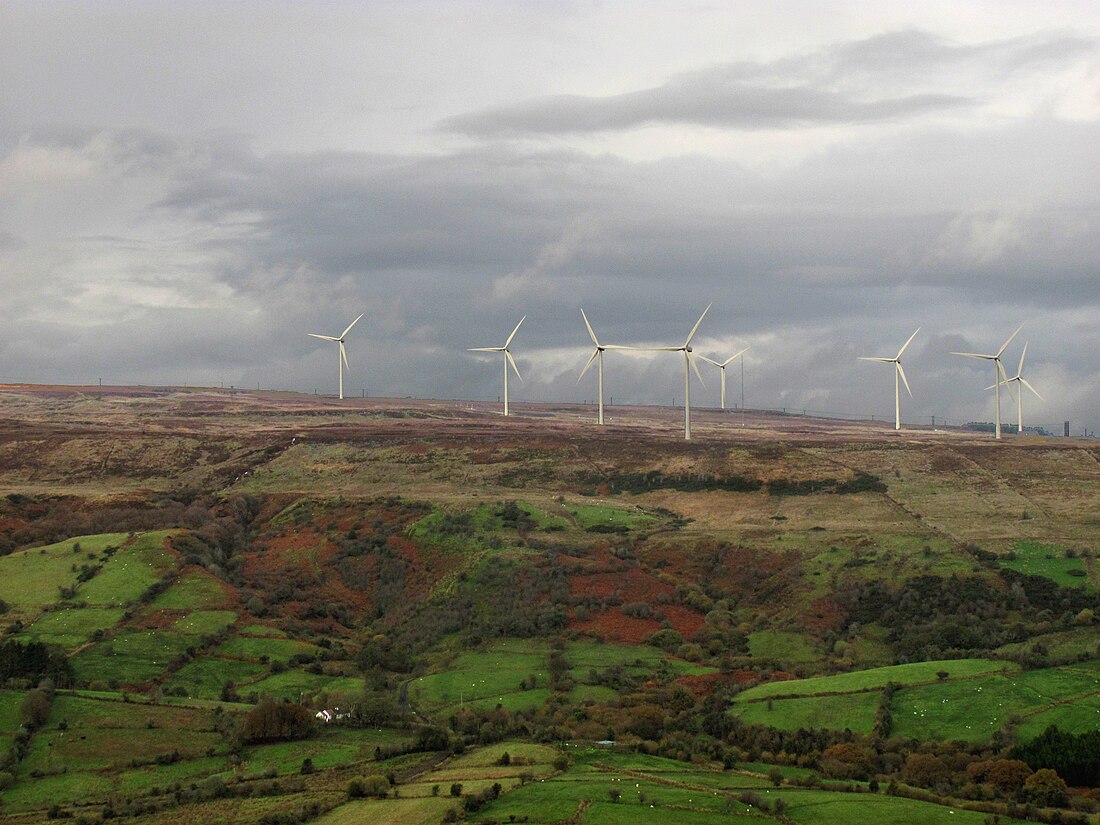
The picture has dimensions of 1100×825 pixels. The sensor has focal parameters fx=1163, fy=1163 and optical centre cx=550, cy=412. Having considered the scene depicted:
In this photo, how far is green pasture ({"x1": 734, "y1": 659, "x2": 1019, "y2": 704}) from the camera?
76688mm

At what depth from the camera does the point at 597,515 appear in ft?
429

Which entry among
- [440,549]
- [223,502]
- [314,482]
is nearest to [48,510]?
[223,502]

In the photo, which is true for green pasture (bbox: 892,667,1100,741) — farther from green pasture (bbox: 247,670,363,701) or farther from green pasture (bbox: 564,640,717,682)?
green pasture (bbox: 247,670,363,701)

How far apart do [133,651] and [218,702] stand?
1198cm

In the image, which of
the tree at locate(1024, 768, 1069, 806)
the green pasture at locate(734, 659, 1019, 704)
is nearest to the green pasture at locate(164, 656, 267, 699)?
the green pasture at locate(734, 659, 1019, 704)

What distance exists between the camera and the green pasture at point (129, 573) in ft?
321

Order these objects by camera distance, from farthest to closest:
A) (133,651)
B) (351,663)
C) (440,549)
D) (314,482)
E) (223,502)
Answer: (314,482)
(223,502)
(440,549)
(351,663)
(133,651)

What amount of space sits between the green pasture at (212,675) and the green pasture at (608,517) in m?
46.9

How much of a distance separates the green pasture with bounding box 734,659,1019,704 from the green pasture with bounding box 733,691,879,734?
1200 millimetres

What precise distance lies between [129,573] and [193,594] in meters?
6.79

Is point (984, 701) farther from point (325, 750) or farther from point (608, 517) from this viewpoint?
point (608, 517)

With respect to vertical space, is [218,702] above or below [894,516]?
below

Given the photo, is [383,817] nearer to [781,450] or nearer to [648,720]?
[648,720]

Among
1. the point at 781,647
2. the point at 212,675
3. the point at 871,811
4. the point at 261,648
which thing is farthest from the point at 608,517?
the point at 871,811
